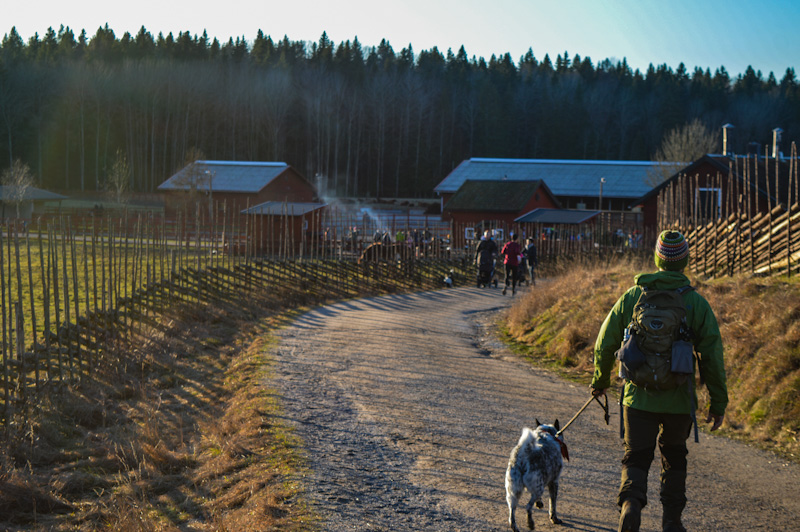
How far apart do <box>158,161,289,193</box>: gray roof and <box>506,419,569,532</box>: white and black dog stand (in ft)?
171

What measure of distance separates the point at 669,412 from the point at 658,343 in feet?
1.41

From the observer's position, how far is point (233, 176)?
59.3 m

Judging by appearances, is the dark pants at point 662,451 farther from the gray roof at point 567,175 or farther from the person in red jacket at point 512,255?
the gray roof at point 567,175

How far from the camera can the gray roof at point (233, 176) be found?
56156mm

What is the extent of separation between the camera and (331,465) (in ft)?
20.2

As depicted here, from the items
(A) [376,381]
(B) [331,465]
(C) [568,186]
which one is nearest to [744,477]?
(B) [331,465]

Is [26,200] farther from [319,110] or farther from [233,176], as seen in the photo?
[319,110]

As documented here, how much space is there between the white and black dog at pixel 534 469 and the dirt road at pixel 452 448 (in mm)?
196

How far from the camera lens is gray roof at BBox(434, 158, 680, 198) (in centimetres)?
6016

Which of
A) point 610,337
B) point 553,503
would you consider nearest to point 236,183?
point 553,503

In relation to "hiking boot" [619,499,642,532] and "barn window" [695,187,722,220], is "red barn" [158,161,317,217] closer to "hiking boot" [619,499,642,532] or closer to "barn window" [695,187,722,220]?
"barn window" [695,187,722,220]

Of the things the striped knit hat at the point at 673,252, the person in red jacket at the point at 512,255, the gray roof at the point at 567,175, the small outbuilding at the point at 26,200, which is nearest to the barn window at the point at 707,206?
the person in red jacket at the point at 512,255

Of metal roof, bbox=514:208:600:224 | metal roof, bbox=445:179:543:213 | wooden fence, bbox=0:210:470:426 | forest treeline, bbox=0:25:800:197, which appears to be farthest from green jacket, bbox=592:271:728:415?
forest treeline, bbox=0:25:800:197

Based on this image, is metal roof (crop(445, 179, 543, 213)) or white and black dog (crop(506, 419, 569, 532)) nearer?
white and black dog (crop(506, 419, 569, 532))
